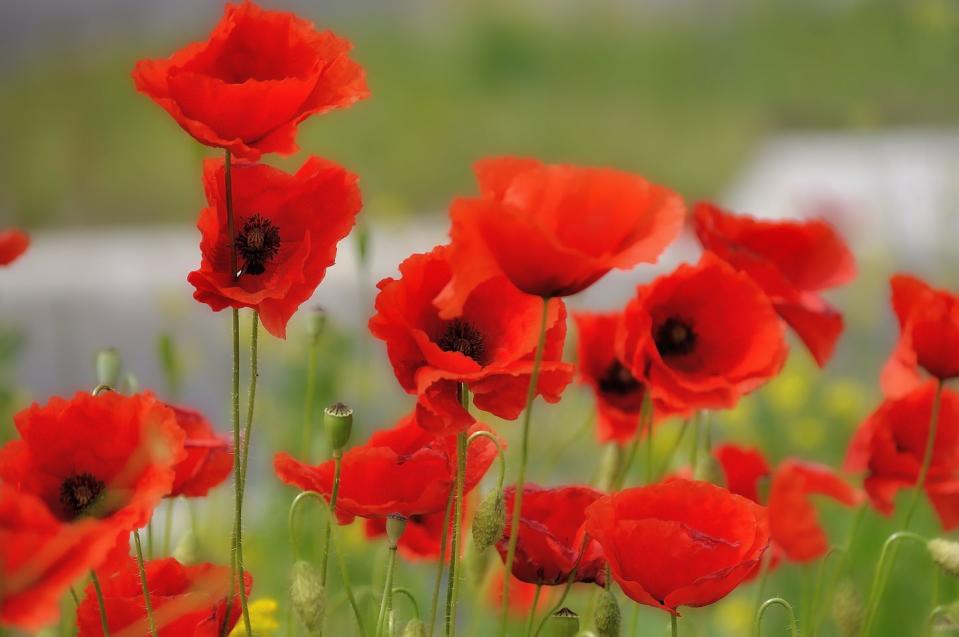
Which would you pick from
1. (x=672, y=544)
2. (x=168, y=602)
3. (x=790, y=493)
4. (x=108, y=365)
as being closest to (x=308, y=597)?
(x=168, y=602)

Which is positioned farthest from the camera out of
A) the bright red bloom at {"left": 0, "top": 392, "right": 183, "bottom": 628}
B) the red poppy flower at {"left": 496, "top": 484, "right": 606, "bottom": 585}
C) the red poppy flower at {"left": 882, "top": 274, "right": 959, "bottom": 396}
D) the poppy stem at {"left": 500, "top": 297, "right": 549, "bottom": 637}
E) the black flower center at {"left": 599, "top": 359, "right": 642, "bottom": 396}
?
the black flower center at {"left": 599, "top": 359, "right": 642, "bottom": 396}

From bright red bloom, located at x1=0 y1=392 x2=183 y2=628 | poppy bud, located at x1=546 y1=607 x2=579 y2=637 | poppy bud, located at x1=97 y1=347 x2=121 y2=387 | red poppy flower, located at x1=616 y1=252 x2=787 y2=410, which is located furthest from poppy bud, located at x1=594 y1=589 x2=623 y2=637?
poppy bud, located at x1=97 y1=347 x2=121 y2=387

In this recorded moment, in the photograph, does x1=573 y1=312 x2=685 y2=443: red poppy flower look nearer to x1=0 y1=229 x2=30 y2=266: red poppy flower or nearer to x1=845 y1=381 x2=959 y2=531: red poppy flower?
x1=845 y1=381 x2=959 y2=531: red poppy flower

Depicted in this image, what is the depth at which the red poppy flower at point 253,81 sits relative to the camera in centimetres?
72

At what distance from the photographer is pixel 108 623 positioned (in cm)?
77

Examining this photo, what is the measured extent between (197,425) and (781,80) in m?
5.26

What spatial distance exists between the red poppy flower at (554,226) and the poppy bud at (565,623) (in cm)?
18

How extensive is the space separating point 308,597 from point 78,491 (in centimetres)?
12

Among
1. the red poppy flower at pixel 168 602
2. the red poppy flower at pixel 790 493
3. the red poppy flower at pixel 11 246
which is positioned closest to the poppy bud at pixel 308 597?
the red poppy flower at pixel 168 602

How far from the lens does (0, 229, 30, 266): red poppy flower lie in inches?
33.5

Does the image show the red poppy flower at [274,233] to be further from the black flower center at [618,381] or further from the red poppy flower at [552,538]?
the black flower center at [618,381]

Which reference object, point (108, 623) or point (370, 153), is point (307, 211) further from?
point (370, 153)

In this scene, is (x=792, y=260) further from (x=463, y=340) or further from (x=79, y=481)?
(x=79, y=481)

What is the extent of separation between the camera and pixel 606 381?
1039 millimetres
